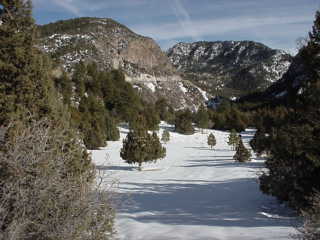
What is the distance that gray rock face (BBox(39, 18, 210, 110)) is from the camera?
121 meters

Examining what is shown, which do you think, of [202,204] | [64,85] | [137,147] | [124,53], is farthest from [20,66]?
[124,53]

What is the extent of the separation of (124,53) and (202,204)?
5387 inches

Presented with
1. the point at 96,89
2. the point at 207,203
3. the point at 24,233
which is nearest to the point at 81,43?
the point at 96,89

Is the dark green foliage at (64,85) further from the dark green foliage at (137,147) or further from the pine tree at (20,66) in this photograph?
the pine tree at (20,66)

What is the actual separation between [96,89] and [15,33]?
6073 centimetres

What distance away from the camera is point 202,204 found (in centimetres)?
1590

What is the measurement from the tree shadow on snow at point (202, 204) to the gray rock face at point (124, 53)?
90.9 m

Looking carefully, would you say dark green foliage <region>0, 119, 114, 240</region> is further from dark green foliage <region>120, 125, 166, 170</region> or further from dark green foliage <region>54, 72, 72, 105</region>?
dark green foliage <region>54, 72, 72, 105</region>

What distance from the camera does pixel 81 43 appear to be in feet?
415

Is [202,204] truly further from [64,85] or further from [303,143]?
[64,85]

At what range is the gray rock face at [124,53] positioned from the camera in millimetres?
120938

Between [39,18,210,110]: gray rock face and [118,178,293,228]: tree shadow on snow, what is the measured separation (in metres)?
90.9

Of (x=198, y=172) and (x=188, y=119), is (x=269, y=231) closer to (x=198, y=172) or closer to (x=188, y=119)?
(x=198, y=172)

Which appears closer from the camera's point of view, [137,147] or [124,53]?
[137,147]
